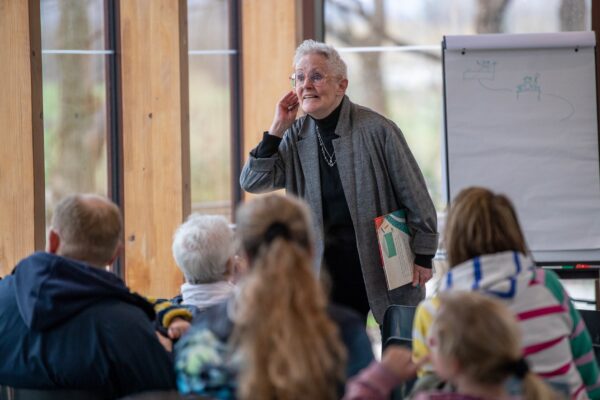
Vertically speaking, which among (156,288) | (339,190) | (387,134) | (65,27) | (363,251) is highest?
(65,27)

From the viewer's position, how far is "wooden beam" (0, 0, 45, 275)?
337 centimetres

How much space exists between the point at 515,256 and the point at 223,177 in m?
3.48

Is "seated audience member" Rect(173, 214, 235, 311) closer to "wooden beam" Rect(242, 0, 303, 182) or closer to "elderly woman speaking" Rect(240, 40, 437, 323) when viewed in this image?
"elderly woman speaking" Rect(240, 40, 437, 323)

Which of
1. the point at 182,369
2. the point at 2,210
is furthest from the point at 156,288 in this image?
the point at 182,369

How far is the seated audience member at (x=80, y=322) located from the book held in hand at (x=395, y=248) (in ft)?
3.89

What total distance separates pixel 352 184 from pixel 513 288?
1.33 metres

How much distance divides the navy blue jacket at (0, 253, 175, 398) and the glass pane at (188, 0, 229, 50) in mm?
3142

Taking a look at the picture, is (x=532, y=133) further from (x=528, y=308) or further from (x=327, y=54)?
(x=528, y=308)

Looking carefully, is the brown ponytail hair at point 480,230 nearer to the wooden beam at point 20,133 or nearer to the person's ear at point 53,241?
the person's ear at point 53,241

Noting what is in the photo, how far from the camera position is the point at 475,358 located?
1615 millimetres

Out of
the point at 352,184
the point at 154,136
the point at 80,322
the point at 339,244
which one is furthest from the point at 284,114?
the point at 80,322

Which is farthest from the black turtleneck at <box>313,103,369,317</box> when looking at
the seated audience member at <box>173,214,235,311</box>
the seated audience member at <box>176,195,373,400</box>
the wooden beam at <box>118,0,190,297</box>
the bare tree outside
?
the bare tree outside

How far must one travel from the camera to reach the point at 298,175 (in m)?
3.37

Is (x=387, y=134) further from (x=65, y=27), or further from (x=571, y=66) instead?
(x=65, y=27)
